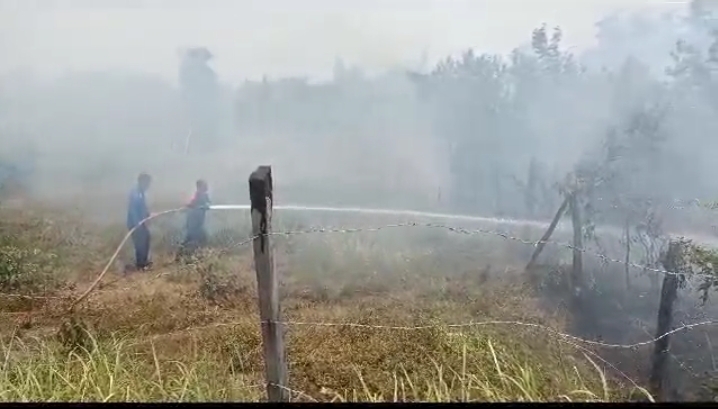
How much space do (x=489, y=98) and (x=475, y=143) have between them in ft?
Answer: 0.36

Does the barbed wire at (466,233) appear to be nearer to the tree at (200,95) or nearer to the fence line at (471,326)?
the fence line at (471,326)

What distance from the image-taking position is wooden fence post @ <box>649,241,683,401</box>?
1.50 m

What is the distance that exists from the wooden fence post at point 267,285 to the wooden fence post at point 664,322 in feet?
2.74

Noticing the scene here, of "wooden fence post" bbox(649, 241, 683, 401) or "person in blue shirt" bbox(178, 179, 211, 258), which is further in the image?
"person in blue shirt" bbox(178, 179, 211, 258)

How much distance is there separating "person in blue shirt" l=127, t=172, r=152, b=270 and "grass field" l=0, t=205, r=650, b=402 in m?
0.03

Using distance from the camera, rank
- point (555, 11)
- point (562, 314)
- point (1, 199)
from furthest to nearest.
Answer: point (1, 199) → point (562, 314) → point (555, 11)

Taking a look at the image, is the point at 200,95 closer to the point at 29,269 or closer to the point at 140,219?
the point at 140,219

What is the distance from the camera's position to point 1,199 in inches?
67.2

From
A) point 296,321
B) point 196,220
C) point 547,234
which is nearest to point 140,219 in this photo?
point 196,220

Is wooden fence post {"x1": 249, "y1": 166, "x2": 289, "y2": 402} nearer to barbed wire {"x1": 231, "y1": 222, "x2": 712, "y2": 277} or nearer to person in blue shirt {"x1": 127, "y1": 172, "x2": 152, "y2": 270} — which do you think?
barbed wire {"x1": 231, "y1": 222, "x2": 712, "y2": 277}

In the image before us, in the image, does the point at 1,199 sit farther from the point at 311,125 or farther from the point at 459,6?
the point at 459,6

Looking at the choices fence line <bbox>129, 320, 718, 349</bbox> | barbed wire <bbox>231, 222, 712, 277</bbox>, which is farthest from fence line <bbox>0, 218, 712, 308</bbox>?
fence line <bbox>129, 320, 718, 349</bbox>

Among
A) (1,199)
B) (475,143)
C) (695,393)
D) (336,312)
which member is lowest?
(695,393)

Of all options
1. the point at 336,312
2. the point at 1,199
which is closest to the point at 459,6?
the point at 336,312
